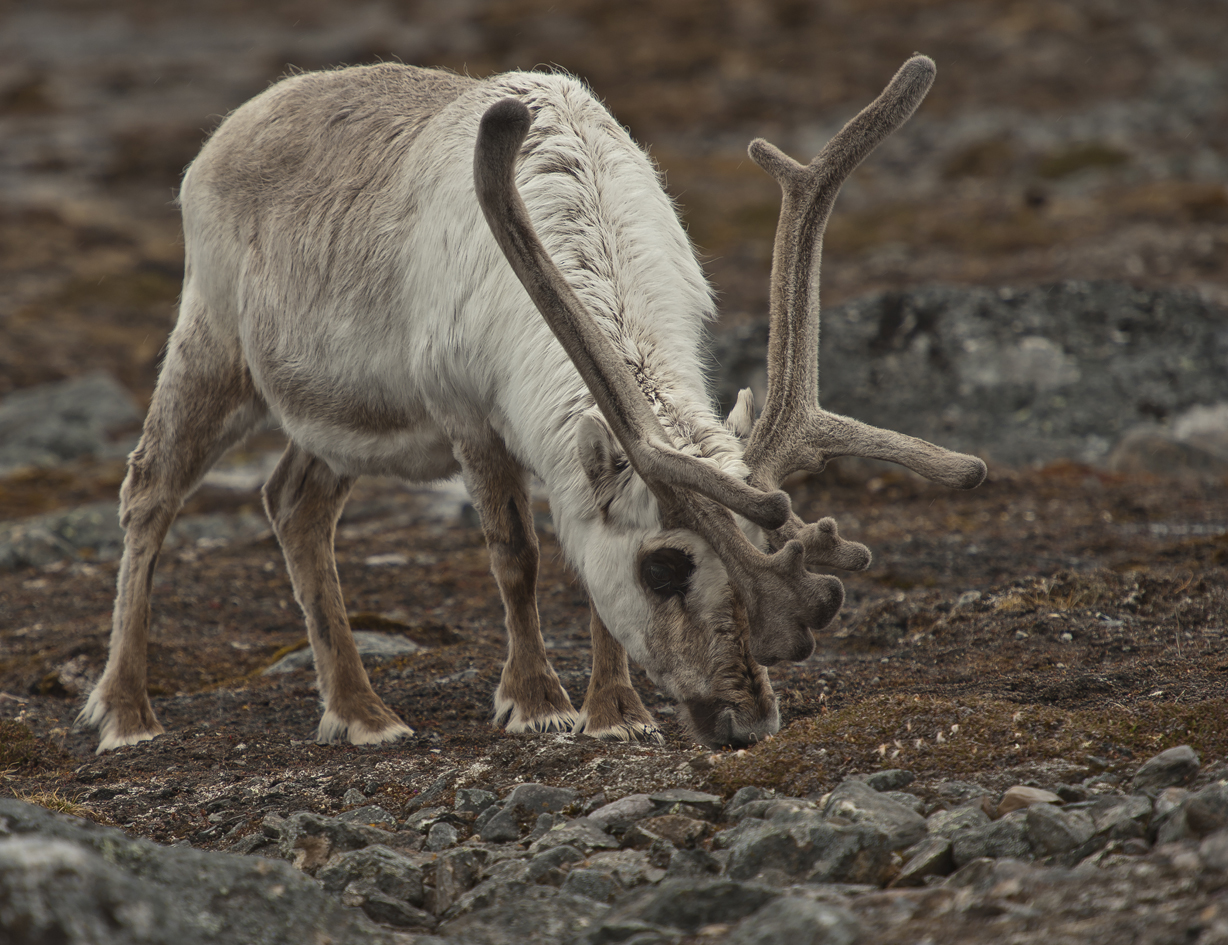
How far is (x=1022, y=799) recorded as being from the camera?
3.04 m

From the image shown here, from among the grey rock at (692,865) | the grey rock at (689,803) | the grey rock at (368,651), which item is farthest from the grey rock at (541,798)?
the grey rock at (368,651)

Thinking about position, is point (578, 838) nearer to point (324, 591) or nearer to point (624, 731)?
point (624, 731)

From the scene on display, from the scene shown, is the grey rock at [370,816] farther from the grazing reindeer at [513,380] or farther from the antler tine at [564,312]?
the antler tine at [564,312]

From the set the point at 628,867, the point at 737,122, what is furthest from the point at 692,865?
the point at 737,122

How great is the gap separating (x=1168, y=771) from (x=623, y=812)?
4.61 feet

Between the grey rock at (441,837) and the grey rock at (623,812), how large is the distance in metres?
0.39

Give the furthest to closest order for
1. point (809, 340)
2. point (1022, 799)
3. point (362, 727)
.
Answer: point (362, 727) < point (809, 340) < point (1022, 799)

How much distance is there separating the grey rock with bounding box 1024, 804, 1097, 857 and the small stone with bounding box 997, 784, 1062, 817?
16 centimetres

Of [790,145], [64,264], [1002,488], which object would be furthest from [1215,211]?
[64,264]

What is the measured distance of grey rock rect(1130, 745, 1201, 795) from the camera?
3.06 m

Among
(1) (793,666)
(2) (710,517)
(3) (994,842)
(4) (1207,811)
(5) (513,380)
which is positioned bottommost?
(1) (793,666)

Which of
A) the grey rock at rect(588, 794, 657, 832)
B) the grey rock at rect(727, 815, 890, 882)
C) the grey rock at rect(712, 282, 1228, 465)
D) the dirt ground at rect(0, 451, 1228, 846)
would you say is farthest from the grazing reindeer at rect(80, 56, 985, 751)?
the grey rock at rect(712, 282, 1228, 465)

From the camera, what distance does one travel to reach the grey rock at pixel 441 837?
3.41 m

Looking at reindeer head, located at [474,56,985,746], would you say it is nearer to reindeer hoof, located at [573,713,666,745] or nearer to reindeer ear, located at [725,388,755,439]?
reindeer ear, located at [725,388,755,439]
